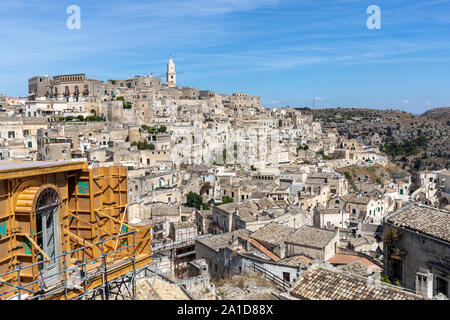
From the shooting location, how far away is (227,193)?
30.5 meters

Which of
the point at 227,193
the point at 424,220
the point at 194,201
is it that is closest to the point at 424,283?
the point at 424,220

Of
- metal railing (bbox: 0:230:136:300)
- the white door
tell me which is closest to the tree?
metal railing (bbox: 0:230:136:300)

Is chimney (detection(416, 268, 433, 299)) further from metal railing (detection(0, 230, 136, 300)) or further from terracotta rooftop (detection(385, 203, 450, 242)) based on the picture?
metal railing (detection(0, 230, 136, 300))

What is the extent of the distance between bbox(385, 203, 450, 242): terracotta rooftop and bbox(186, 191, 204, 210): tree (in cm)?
1720

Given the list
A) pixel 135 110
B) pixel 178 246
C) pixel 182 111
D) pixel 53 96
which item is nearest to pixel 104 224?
pixel 178 246

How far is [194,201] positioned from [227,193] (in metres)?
3.34

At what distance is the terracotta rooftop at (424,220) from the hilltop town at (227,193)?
47 mm

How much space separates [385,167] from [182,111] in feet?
99.0

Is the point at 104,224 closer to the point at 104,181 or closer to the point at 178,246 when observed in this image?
the point at 104,181

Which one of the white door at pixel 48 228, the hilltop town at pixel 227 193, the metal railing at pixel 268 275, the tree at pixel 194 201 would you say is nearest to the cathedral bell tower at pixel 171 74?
the hilltop town at pixel 227 193

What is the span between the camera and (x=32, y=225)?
5422 millimetres

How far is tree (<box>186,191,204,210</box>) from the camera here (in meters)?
27.8

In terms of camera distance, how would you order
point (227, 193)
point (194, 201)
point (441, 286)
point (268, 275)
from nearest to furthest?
point (441, 286) → point (268, 275) → point (194, 201) → point (227, 193)

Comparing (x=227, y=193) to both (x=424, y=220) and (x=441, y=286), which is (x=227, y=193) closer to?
(x=424, y=220)
